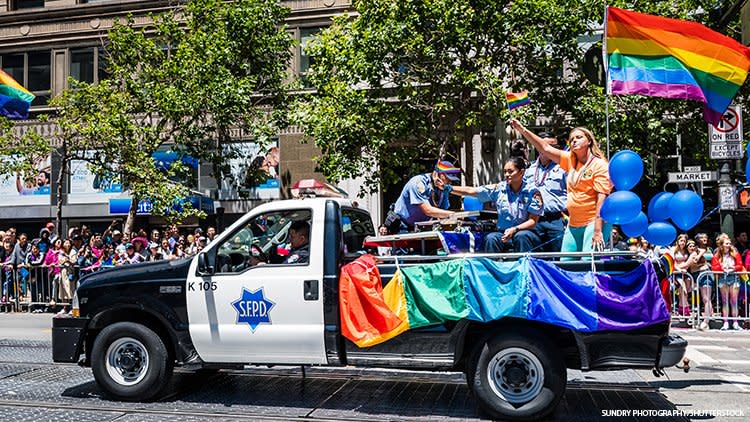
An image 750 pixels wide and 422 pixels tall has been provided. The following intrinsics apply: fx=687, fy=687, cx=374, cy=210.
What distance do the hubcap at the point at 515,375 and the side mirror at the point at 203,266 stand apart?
2.89 m

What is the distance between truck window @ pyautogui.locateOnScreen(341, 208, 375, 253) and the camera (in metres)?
7.22

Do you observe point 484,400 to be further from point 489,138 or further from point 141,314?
→ point 489,138

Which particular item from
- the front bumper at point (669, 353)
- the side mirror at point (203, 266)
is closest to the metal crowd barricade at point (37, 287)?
the side mirror at point (203, 266)

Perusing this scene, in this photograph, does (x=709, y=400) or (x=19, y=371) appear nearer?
(x=709, y=400)

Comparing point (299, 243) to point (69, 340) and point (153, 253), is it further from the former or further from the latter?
point (153, 253)

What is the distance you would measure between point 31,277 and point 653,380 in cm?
1457

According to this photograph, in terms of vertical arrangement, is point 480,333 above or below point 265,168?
below

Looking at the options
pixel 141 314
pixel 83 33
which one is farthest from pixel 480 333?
pixel 83 33

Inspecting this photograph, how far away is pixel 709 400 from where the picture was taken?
7277 mm

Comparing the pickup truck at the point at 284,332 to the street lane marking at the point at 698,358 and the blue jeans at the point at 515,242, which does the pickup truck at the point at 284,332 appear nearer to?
the blue jeans at the point at 515,242

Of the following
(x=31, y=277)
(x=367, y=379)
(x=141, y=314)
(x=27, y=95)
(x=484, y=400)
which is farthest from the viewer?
(x=31, y=277)

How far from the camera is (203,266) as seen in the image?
6.93 meters

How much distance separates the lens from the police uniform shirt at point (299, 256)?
6.84 meters

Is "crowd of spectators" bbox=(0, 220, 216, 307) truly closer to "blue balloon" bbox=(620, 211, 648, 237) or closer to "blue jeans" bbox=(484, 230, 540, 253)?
"blue jeans" bbox=(484, 230, 540, 253)
